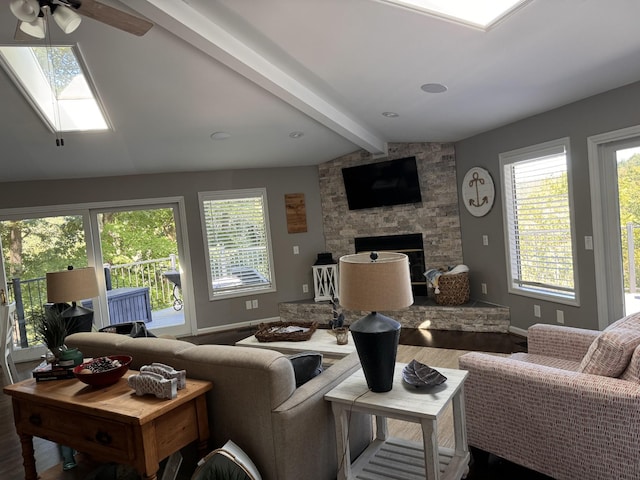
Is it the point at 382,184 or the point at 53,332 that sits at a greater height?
the point at 382,184

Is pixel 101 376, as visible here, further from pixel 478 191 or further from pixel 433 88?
pixel 478 191

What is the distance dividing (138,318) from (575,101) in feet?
19.4

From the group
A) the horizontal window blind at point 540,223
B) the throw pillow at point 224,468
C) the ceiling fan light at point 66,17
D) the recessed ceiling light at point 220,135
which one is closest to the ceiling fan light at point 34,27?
the ceiling fan light at point 66,17

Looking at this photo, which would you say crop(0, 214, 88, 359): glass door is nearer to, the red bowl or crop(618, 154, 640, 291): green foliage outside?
the red bowl

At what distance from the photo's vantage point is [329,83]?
12.5 feet

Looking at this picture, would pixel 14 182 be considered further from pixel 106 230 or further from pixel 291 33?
pixel 291 33

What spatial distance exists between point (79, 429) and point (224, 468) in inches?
32.3

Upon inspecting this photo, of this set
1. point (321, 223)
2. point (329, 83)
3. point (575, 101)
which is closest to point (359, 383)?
point (329, 83)

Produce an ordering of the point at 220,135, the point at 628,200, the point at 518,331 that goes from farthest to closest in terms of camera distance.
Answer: the point at 220,135 → the point at 518,331 → the point at 628,200

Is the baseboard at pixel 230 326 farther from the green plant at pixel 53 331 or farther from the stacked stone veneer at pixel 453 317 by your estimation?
the green plant at pixel 53 331

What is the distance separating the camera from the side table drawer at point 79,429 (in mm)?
1855

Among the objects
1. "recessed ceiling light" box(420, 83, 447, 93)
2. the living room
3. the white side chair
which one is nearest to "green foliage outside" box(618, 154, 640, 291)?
the living room

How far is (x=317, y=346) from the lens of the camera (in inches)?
135

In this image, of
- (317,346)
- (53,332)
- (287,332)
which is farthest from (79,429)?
(287,332)
